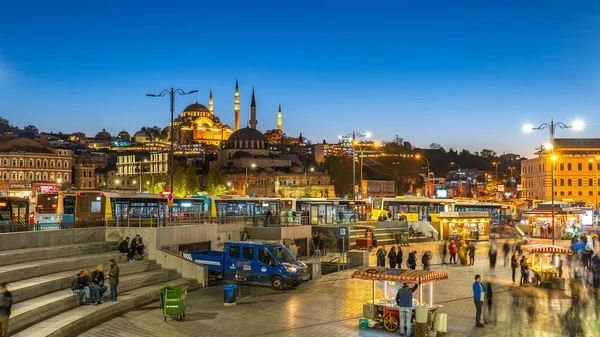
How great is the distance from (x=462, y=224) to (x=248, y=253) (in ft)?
76.5

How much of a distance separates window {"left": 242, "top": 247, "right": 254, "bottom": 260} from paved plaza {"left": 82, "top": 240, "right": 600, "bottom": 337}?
43.9 inches

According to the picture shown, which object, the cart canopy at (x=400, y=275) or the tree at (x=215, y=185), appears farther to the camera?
the tree at (x=215, y=185)

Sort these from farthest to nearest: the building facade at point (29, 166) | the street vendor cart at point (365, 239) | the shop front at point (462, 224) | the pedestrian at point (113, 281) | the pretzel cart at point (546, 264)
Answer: the building facade at point (29, 166) < the shop front at point (462, 224) < the street vendor cart at point (365, 239) < the pretzel cart at point (546, 264) < the pedestrian at point (113, 281)

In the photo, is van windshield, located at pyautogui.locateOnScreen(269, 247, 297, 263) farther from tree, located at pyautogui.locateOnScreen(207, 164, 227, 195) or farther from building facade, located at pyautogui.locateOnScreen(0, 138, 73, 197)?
building facade, located at pyautogui.locateOnScreen(0, 138, 73, 197)

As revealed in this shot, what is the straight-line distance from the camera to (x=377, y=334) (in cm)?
1319

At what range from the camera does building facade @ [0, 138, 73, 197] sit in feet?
304

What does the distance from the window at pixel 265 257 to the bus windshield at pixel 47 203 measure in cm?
1736

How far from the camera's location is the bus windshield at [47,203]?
3238 centimetres

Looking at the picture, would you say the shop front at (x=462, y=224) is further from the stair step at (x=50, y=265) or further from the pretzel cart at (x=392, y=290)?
the stair step at (x=50, y=265)

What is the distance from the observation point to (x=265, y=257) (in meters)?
20.2

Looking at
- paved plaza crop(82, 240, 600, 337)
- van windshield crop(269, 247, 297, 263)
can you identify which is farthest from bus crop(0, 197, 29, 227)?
paved plaza crop(82, 240, 600, 337)

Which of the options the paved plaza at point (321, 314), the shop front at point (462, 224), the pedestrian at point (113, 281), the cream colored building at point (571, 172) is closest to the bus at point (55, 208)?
the paved plaza at point (321, 314)

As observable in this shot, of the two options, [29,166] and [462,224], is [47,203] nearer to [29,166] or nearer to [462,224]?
[462,224]

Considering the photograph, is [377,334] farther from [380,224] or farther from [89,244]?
[380,224]
